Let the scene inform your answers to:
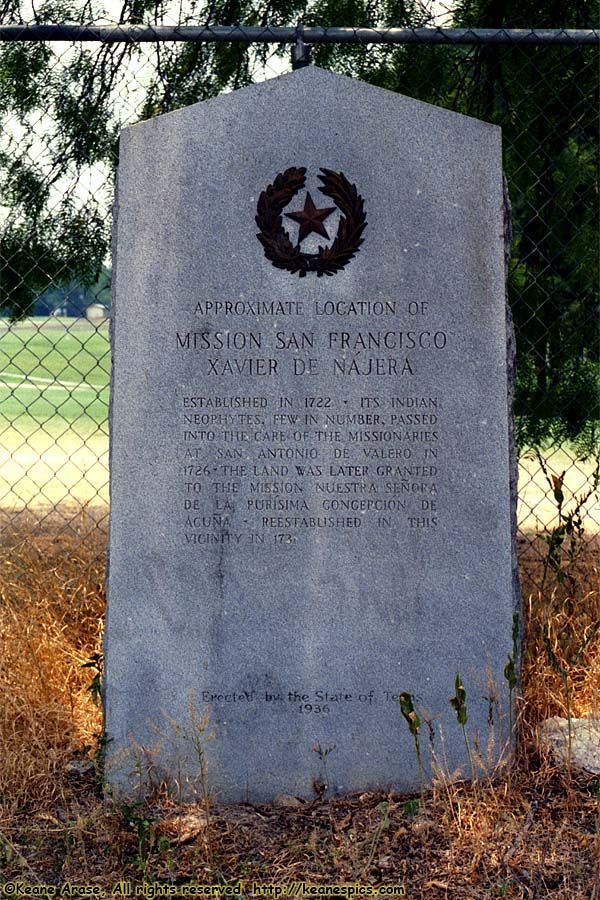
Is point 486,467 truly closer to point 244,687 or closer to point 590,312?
point 244,687

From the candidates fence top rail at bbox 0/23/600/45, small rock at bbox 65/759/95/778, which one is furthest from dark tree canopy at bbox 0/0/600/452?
small rock at bbox 65/759/95/778

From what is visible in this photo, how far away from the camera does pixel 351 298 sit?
133 inches

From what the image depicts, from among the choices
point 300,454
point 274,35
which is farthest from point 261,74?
point 300,454

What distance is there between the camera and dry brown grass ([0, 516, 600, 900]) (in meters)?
2.86

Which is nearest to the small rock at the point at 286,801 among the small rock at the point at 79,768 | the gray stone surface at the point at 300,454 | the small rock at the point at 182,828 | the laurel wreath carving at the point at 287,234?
the gray stone surface at the point at 300,454

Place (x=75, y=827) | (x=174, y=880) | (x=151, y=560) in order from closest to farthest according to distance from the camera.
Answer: (x=174, y=880), (x=75, y=827), (x=151, y=560)

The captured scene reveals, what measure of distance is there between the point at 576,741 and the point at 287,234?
6.00ft

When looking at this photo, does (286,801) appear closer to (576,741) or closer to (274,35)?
(576,741)

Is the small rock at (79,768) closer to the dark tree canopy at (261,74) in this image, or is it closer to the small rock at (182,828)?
the small rock at (182,828)

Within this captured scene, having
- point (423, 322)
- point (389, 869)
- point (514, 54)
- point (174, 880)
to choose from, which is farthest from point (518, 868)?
point (514, 54)

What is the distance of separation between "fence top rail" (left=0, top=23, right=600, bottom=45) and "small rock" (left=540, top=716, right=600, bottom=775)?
2.40 m

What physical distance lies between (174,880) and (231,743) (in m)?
0.58

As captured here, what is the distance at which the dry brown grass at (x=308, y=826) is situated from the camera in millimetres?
2857

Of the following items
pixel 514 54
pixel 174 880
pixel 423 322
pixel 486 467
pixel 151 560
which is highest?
pixel 514 54
